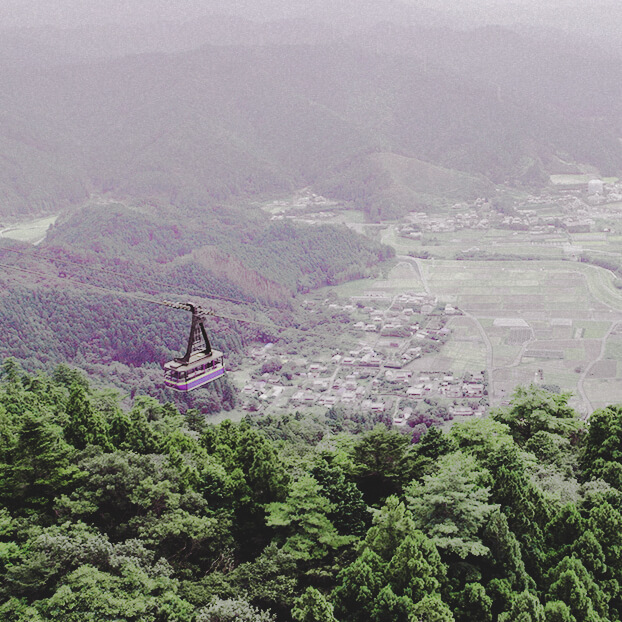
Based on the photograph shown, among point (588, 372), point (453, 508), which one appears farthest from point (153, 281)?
point (453, 508)

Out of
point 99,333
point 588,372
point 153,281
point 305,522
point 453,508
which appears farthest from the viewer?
point 99,333

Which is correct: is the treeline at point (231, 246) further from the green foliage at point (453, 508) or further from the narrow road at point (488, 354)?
the green foliage at point (453, 508)

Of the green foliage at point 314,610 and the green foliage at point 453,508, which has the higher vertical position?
the green foliage at point 314,610

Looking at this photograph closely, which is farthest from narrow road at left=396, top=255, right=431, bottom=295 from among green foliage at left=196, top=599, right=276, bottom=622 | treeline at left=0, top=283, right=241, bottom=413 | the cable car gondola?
green foliage at left=196, top=599, right=276, bottom=622

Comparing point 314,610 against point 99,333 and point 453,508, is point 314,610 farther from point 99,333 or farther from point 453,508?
point 99,333

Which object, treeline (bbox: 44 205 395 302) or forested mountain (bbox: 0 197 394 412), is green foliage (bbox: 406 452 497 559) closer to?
forested mountain (bbox: 0 197 394 412)

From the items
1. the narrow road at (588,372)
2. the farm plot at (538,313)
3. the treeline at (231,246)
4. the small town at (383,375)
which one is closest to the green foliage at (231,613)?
the small town at (383,375)
